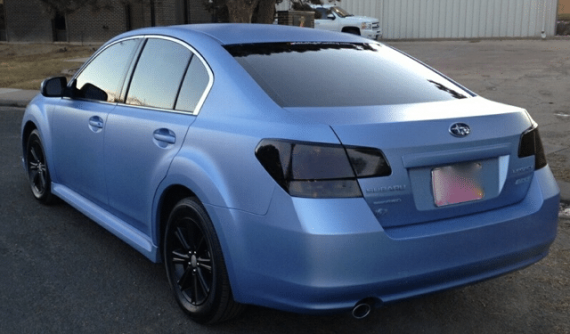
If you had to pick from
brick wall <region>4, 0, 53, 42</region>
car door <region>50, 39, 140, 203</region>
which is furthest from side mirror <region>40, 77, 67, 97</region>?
brick wall <region>4, 0, 53, 42</region>

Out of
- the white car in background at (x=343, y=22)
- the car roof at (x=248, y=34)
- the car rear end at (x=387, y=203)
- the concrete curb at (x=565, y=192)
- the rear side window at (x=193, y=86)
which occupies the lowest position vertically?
the white car in background at (x=343, y=22)

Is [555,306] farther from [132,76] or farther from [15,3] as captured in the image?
[15,3]

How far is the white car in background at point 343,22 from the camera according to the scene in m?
30.4

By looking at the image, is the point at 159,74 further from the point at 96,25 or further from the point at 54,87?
the point at 96,25

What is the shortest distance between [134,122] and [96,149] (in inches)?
22.8

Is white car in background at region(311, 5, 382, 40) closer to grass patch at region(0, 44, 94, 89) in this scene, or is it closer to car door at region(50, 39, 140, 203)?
grass patch at region(0, 44, 94, 89)

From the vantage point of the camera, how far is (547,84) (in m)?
14.8

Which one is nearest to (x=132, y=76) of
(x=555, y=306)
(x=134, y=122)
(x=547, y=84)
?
(x=134, y=122)

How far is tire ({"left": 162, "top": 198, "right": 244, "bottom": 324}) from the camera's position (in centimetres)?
344

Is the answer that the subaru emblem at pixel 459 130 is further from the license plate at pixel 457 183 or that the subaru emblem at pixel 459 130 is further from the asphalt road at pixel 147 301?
the asphalt road at pixel 147 301

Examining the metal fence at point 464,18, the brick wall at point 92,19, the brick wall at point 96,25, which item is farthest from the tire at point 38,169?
the metal fence at point 464,18

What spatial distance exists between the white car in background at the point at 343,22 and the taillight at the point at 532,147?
27.2 metres

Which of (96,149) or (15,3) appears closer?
(96,149)

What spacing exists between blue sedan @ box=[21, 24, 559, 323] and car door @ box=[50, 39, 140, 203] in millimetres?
185
